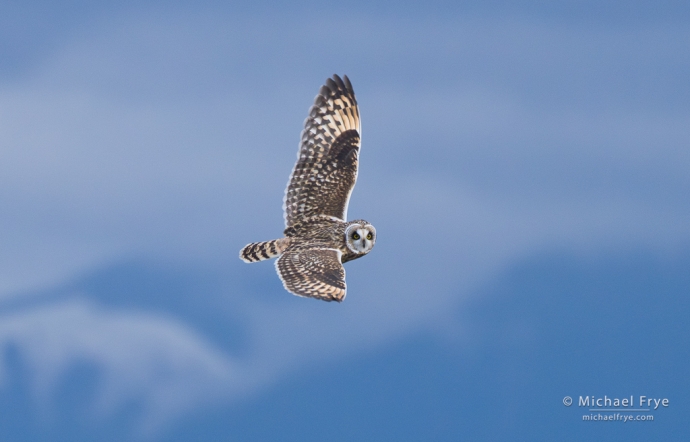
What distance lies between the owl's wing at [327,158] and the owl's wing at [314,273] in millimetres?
1953

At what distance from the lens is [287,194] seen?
78.2 ft

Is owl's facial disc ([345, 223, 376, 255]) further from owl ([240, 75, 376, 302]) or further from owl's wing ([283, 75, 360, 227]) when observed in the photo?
owl's wing ([283, 75, 360, 227])

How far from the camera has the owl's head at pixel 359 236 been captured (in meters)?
22.0

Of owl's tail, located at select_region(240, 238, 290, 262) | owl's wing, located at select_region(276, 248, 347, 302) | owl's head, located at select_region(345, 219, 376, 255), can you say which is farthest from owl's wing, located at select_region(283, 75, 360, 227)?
owl's wing, located at select_region(276, 248, 347, 302)

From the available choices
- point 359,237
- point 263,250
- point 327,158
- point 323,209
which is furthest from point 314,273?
point 327,158

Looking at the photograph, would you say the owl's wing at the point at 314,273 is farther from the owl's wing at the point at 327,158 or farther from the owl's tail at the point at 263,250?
the owl's wing at the point at 327,158

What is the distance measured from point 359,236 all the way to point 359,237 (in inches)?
0.9

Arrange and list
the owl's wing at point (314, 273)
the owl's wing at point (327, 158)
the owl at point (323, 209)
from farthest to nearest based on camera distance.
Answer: the owl's wing at point (327, 158) < the owl at point (323, 209) < the owl's wing at point (314, 273)

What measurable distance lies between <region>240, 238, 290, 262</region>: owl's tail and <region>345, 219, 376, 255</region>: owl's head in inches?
58.8

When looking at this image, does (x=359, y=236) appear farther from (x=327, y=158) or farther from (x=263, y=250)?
(x=327, y=158)

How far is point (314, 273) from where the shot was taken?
20609 mm

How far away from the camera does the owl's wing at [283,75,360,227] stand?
77.7 feet

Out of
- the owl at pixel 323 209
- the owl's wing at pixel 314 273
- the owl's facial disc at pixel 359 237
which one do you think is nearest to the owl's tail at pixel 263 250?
the owl at pixel 323 209

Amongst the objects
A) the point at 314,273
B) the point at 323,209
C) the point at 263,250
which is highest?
the point at 323,209
